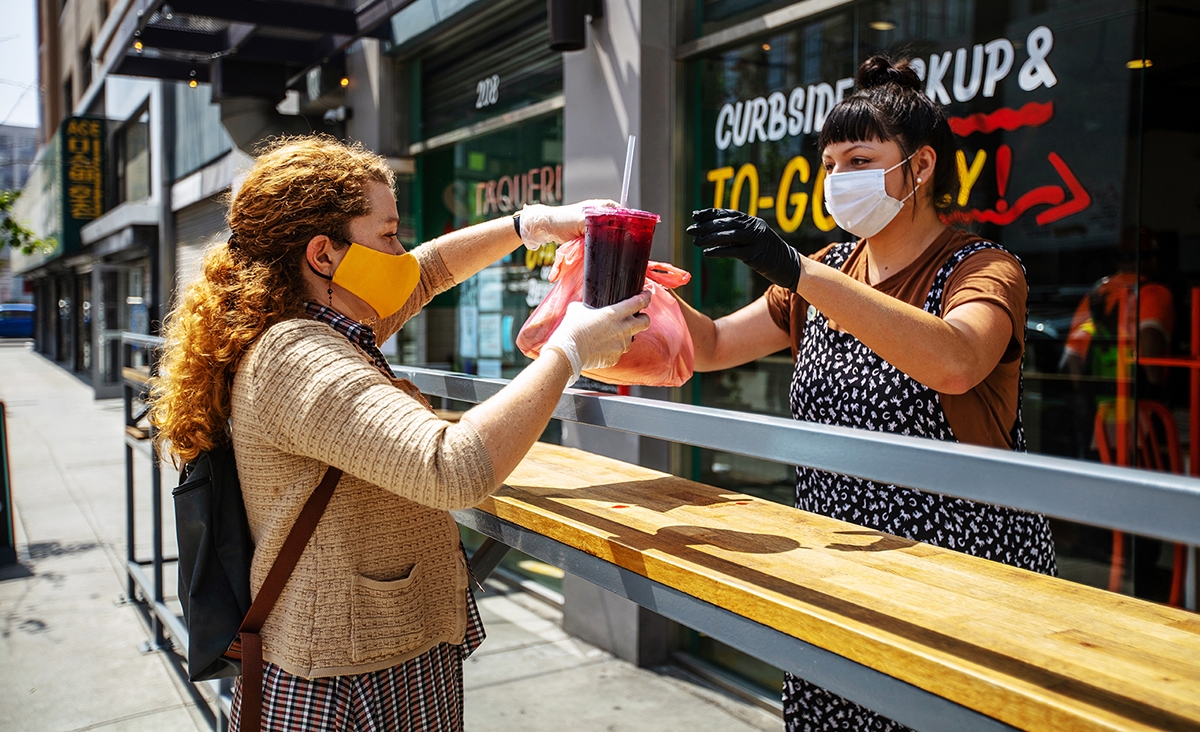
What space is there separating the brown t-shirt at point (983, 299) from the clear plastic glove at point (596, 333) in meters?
0.63

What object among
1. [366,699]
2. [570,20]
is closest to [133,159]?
[570,20]

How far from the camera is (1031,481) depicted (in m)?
0.94

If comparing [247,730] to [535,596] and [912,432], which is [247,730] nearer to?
[912,432]

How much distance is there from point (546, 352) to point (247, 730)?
934 mm

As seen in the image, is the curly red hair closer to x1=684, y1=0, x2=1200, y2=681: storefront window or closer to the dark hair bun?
the dark hair bun

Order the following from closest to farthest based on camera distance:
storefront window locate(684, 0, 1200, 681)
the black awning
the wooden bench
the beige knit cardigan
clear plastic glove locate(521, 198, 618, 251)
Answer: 1. the wooden bench
2. the beige knit cardigan
3. clear plastic glove locate(521, 198, 618, 251)
4. storefront window locate(684, 0, 1200, 681)
5. the black awning

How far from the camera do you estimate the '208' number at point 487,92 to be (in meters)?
5.86

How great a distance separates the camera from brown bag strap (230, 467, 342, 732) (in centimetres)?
166

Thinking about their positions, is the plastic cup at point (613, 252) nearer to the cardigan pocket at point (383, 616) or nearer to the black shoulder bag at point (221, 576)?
the cardigan pocket at point (383, 616)

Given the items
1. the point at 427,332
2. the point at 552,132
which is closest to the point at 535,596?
the point at 427,332

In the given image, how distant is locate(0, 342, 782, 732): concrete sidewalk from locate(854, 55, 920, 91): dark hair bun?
9.38 feet

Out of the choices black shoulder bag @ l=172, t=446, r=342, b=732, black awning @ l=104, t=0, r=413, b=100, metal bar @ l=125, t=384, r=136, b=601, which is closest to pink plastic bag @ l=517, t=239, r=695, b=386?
black shoulder bag @ l=172, t=446, r=342, b=732

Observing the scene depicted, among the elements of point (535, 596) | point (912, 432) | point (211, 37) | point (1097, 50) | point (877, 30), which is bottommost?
point (535, 596)

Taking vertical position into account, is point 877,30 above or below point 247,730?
above
